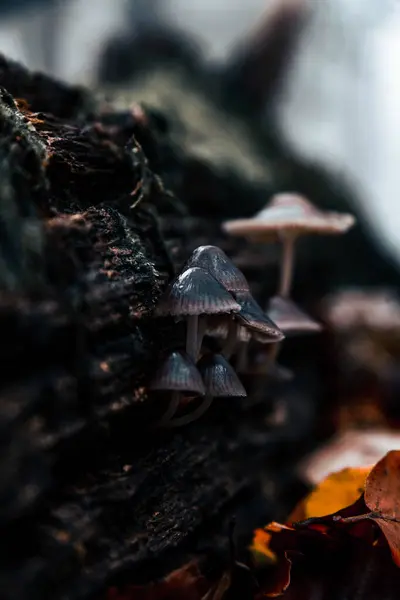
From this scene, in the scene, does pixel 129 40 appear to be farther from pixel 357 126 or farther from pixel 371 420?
pixel 371 420

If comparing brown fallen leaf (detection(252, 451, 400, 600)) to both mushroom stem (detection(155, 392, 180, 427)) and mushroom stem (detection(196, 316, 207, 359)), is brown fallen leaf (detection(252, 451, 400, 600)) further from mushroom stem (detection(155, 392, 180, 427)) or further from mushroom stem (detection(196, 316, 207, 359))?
mushroom stem (detection(196, 316, 207, 359))

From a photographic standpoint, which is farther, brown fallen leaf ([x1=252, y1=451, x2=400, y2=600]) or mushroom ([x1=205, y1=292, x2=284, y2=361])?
mushroom ([x1=205, y1=292, x2=284, y2=361])

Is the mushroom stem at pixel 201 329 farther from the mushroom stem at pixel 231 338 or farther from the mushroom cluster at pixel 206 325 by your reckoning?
the mushroom stem at pixel 231 338

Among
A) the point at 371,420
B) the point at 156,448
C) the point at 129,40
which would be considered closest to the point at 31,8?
the point at 129,40

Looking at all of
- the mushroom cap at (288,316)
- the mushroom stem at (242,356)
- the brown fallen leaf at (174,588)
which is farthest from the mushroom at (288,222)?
the brown fallen leaf at (174,588)

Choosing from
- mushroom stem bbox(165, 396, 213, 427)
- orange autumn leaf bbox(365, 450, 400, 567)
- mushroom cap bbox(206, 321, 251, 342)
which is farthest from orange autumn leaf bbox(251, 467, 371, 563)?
mushroom cap bbox(206, 321, 251, 342)

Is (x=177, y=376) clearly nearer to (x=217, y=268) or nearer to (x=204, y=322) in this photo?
(x=204, y=322)
